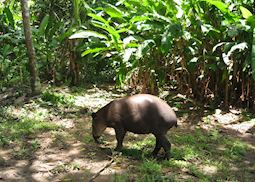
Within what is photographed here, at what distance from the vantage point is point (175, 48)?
249 inches

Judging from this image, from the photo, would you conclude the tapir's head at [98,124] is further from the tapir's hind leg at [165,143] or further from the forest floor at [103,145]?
the tapir's hind leg at [165,143]

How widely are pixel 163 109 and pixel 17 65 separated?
4.00m

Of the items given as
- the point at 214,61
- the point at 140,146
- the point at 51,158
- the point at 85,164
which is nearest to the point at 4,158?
the point at 51,158

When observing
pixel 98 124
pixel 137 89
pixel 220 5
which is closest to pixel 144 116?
pixel 98 124

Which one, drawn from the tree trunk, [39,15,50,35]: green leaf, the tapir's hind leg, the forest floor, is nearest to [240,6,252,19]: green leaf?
the forest floor

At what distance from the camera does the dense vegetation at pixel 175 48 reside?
5.81 metres

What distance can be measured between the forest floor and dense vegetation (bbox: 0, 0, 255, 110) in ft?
1.15

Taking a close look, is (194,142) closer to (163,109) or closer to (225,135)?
(225,135)

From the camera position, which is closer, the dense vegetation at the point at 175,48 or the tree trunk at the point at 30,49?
the dense vegetation at the point at 175,48

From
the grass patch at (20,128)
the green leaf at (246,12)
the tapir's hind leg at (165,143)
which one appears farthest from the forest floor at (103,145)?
the green leaf at (246,12)

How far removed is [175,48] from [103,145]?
207 cm

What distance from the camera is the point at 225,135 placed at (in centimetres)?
559

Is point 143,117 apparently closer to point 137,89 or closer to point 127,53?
point 127,53

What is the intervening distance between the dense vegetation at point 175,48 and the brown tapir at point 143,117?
144 centimetres
